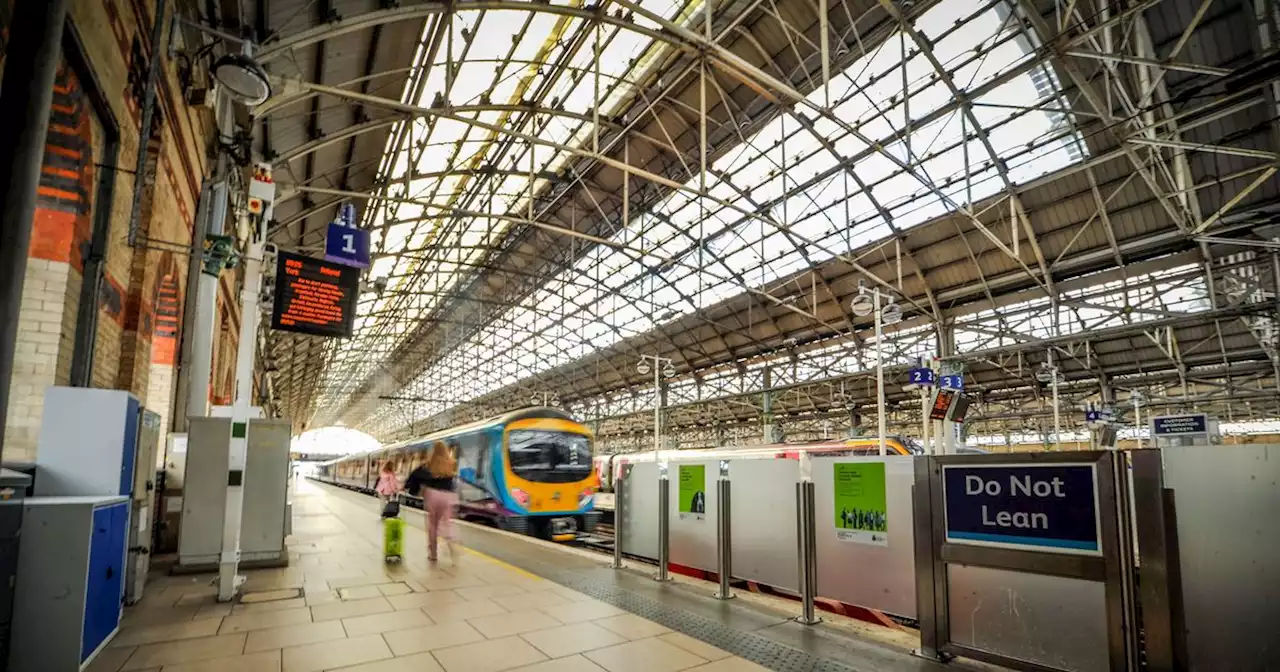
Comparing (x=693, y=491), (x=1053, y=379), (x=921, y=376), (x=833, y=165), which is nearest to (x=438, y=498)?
(x=693, y=491)

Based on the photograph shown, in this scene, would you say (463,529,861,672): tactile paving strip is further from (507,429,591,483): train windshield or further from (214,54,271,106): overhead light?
(214,54,271,106): overhead light

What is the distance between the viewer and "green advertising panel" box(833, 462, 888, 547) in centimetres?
507

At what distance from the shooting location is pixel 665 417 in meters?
34.4

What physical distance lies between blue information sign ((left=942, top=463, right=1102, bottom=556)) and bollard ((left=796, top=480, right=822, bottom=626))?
1.29 meters

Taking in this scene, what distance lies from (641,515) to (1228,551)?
565 cm

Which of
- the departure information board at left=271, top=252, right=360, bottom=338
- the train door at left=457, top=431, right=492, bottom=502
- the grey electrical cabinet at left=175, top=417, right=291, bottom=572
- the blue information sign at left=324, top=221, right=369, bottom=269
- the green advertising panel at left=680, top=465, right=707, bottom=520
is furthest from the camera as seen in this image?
the train door at left=457, top=431, right=492, bottom=502

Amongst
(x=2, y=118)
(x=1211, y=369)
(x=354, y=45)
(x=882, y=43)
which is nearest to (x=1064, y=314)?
(x=1211, y=369)

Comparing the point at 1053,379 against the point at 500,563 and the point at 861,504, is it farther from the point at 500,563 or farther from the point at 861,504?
the point at 500,563

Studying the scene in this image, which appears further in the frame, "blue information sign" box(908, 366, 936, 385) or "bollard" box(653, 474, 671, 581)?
"blue information sign" box(908, 366, 936, 385)

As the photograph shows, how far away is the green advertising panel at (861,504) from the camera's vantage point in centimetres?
507

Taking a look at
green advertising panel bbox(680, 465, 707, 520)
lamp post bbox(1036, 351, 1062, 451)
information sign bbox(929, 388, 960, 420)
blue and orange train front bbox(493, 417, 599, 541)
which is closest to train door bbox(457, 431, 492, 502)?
blue and orange train front bbox(493, 417, 599, 541)

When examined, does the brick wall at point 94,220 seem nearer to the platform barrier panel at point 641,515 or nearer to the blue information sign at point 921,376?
the platform barrier panel at point 641,515

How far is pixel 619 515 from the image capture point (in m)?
7.96

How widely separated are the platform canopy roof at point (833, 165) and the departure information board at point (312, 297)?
2.24 meters
